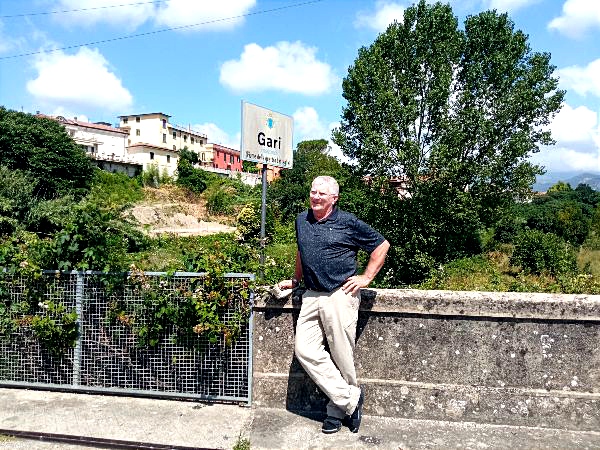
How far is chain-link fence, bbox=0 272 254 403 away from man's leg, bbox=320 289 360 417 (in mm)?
772

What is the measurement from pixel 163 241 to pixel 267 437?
970 inches

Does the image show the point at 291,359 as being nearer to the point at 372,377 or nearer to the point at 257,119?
the point at 372,377

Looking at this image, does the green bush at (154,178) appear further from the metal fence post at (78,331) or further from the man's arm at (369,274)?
the man's arm at (369,274)

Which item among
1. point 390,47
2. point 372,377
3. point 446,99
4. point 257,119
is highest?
point 390,47

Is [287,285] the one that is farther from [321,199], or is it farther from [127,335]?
[127,335]

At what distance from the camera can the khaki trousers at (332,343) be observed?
11.8 feet

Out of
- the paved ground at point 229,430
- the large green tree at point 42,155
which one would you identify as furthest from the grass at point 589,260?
the large green tree at point 42,155

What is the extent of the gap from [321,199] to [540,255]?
735 inches

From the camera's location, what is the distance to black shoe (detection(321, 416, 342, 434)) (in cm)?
366

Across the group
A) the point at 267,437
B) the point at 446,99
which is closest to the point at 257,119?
the point at 267,437

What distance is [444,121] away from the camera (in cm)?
2055

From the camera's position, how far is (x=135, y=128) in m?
74.9

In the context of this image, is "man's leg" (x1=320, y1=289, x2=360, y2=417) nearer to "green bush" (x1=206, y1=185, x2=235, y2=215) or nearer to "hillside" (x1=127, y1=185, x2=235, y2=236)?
"hillside" (x1=127, y1=185, x2=235, y2=236)

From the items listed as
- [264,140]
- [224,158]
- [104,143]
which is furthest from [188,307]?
[224,158]
